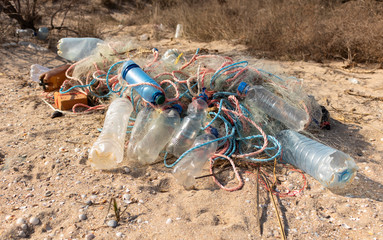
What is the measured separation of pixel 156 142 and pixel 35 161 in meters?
0.97

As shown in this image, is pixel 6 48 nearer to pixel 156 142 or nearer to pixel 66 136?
pixel 66 136

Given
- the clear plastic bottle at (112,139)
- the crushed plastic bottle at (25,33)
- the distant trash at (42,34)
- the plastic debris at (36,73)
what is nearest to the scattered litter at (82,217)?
the clear plastic bottle at (112,139)

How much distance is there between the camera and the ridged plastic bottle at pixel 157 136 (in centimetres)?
242

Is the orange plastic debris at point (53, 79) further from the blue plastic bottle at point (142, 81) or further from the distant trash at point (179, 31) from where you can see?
the distant trash at point (179, 31)

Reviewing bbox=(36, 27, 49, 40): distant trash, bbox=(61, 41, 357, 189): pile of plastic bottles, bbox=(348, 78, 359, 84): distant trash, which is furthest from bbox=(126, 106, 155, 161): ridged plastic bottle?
bbox=(36, 27, 49, 40): distant trash

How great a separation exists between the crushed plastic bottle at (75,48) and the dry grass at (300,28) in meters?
2.81

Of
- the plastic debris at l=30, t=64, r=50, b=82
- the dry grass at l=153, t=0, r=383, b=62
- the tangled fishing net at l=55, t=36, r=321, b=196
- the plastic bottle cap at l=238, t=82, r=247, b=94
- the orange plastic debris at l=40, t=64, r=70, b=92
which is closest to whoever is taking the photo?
the tangled fishing net at l=55, t=36, r=321, b=196

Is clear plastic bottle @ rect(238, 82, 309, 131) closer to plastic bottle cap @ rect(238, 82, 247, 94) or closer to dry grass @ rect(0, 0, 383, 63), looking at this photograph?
plastic bottle cap @ rect(238, 82, 247, 94)

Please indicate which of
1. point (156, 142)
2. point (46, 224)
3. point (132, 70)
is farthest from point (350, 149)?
point (46, 224)

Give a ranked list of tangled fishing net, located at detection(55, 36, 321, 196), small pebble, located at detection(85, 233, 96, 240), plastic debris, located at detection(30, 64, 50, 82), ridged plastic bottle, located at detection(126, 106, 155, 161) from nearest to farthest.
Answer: small pebble, located at detection(85, 233, 96, 240), tangled fishing net, located at detection(55, 36, 321, 196), ridged plastic bottle, located at detection(126, 106, 155, 161), plastic debris, located at detection(30, 64, 50, 82)

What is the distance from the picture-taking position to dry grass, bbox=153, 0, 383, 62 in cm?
470

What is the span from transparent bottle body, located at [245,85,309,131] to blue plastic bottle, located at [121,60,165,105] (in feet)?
2.79

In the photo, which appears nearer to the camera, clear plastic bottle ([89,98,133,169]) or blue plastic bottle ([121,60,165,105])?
clear plastic bottle ([89,98,133,169])

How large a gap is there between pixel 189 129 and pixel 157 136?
277 mm
